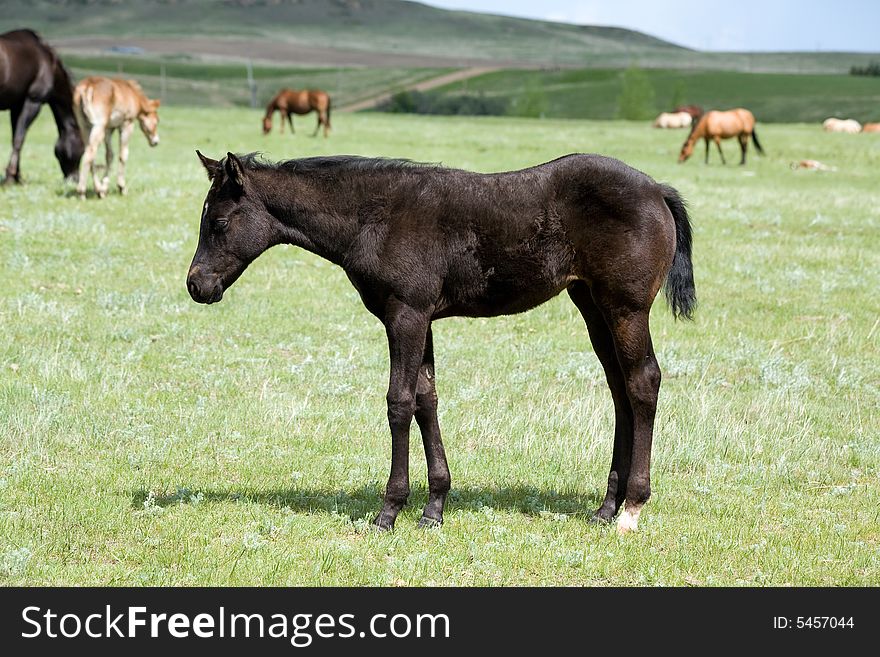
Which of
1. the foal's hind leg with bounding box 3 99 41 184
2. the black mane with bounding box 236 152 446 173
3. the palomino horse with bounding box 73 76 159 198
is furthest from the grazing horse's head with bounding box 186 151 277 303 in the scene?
the foal's hind leg with bounding box 3 99 41 184

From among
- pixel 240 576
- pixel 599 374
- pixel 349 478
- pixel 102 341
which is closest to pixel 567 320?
pixel 599 374

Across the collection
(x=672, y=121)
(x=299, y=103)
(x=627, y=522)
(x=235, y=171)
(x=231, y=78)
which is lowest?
(x=231, y=78)

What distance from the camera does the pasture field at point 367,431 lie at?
6363mm

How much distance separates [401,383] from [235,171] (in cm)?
165

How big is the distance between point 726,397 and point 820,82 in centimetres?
11541

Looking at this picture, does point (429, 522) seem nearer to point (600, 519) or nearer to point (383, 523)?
point (383, 523)

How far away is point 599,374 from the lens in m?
11.0

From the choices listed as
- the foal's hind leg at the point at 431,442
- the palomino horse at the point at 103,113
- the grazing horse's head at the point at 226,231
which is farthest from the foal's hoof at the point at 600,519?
the palomino horse at the point at 103,113

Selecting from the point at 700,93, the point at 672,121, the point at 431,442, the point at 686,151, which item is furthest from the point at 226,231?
the point at 700,93

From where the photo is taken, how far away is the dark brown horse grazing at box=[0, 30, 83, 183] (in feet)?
71.3

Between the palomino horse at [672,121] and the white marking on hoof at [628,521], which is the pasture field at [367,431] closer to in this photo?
the white marking on hoof at [628,521]

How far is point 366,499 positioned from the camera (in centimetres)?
746

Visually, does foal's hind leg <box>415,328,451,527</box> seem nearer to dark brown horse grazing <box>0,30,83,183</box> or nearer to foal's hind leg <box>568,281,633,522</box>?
foal's hind leg <box>568,281,633,522</box>

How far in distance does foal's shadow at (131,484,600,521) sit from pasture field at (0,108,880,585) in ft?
0.09
